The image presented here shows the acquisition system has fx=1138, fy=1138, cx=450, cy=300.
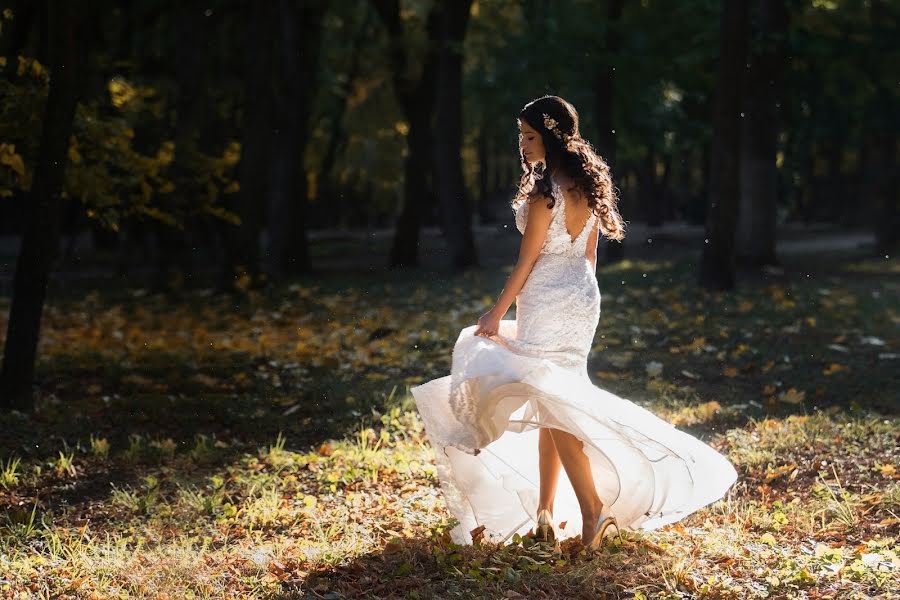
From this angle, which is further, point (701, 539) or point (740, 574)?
point (701, 539)

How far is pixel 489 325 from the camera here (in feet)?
17.2

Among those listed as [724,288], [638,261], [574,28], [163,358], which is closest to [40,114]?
[163,358]

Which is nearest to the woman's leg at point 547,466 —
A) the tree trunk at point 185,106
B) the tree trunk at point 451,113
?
the tree trunk at point 185,106

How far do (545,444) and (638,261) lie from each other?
20.0 m

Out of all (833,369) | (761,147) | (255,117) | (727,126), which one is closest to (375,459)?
(833,369)

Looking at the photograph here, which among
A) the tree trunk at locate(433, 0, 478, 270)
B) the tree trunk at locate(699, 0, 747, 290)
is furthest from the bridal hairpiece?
the tree trunk at locate(433, 0, 478, 270)

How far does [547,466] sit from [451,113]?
51.7 ft

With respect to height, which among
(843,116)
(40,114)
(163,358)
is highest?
(843,116)

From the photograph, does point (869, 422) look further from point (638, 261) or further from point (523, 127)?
point (638, 261)

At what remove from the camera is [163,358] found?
39.4ft

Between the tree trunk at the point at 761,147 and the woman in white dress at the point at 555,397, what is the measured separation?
1431 cm

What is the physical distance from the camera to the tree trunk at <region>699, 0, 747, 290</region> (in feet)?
51.0

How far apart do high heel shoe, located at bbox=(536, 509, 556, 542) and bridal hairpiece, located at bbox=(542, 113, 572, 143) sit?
175cm

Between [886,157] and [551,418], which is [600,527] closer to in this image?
[551,418]
